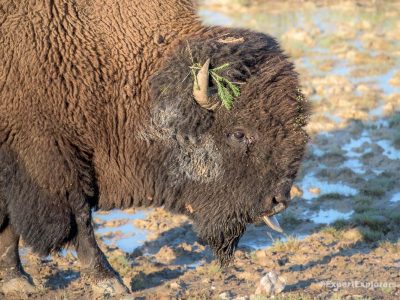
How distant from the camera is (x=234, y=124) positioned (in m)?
6.51

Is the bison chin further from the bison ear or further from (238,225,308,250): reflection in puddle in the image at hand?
(238,225,308,250): reflection in puddle

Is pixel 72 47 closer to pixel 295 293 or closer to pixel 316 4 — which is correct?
pixel 295 293

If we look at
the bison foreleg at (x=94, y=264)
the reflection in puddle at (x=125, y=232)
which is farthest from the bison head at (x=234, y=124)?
the reflection in puddle at (x=125, y=232)

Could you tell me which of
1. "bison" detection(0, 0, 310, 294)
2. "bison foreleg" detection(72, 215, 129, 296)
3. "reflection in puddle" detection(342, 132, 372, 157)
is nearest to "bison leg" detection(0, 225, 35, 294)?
"bison" detection(0, 0, 310, 294)

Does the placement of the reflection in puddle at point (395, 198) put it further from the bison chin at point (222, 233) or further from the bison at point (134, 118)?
the bison at point (134, 118)

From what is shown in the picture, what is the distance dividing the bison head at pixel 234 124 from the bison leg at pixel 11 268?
1694mm

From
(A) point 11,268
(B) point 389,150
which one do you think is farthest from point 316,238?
(B) point 389,150

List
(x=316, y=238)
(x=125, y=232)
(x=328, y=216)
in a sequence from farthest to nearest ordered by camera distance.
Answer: (x=328, y=216)
(x=125, y=232)
(x=316, y=238)

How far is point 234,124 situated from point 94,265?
5.75ft

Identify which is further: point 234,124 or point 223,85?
point 234,124

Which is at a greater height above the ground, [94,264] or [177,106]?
[177,106]

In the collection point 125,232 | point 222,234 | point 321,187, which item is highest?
point 222,234

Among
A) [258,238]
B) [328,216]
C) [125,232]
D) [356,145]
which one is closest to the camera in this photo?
[258,238]

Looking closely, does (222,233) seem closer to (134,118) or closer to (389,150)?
(134,118)
